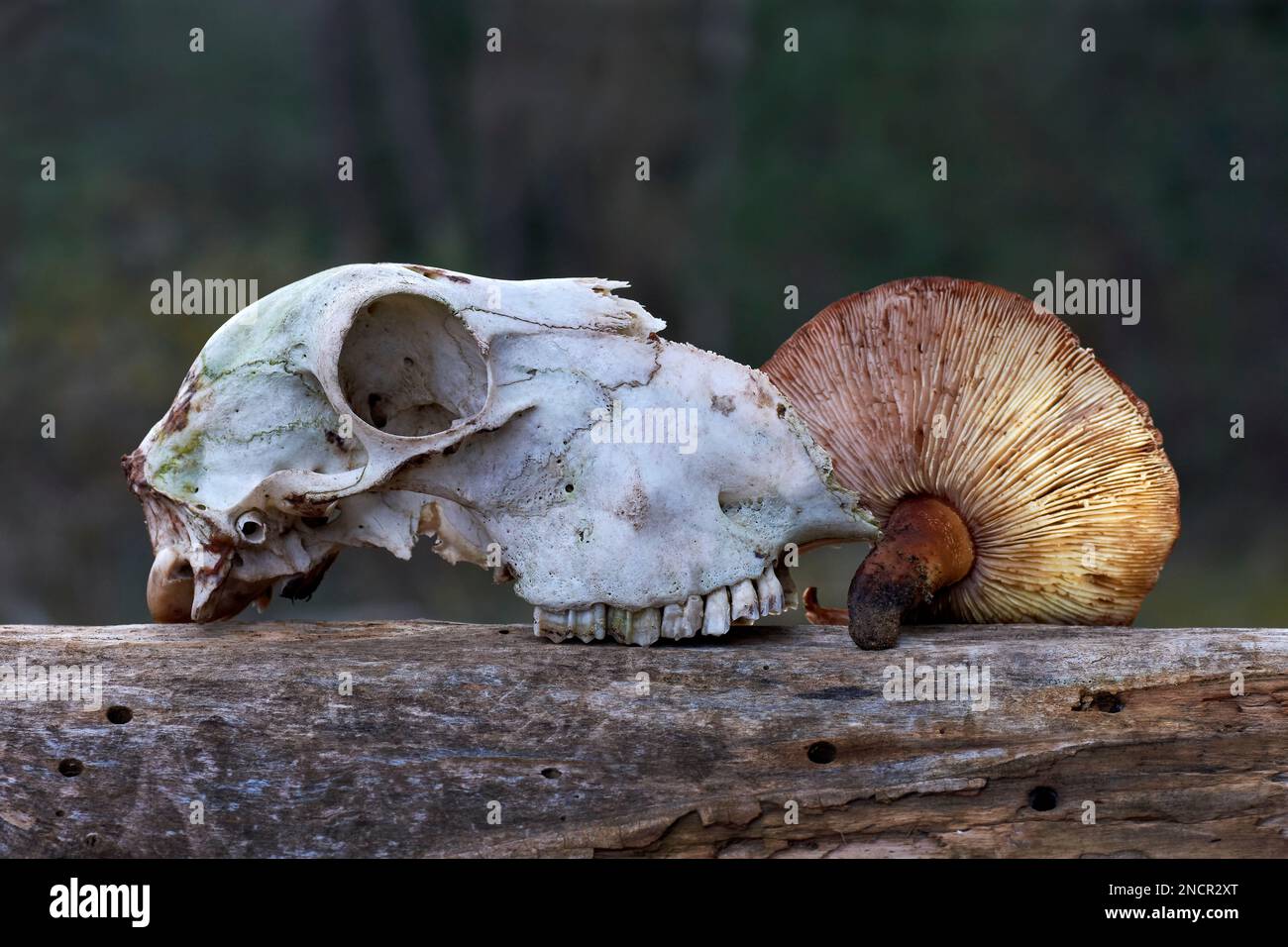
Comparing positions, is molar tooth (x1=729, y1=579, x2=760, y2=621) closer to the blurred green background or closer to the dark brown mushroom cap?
the dark brown mushroom cap

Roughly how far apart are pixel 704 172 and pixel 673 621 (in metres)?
4.85

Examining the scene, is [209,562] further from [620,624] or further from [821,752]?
[821,752]

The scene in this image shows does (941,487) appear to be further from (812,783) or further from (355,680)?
(355,680)

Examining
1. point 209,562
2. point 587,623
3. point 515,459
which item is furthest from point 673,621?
point 209,562

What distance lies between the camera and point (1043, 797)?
178 cm

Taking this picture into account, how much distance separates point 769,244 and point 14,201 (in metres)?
3.81

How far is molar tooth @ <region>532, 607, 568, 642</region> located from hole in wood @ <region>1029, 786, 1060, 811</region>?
2.41ft

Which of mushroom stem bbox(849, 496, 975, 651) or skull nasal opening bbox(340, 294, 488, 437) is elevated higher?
skull nasal opening bbox(340, 294, 488, 437)

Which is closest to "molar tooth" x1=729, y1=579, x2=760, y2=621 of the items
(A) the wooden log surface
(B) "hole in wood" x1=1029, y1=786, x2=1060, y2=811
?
(A) the wooden log surface

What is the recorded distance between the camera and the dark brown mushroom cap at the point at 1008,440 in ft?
6.90

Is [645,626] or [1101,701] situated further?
[645,626]

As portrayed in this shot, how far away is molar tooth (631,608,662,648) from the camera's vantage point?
197cm

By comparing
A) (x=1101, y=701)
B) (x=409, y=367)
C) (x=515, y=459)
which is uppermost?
(x=409, y=367)

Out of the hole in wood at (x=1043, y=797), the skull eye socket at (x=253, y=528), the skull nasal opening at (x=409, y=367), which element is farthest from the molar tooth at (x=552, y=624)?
the hole in wood at (x=1043, y=797)
